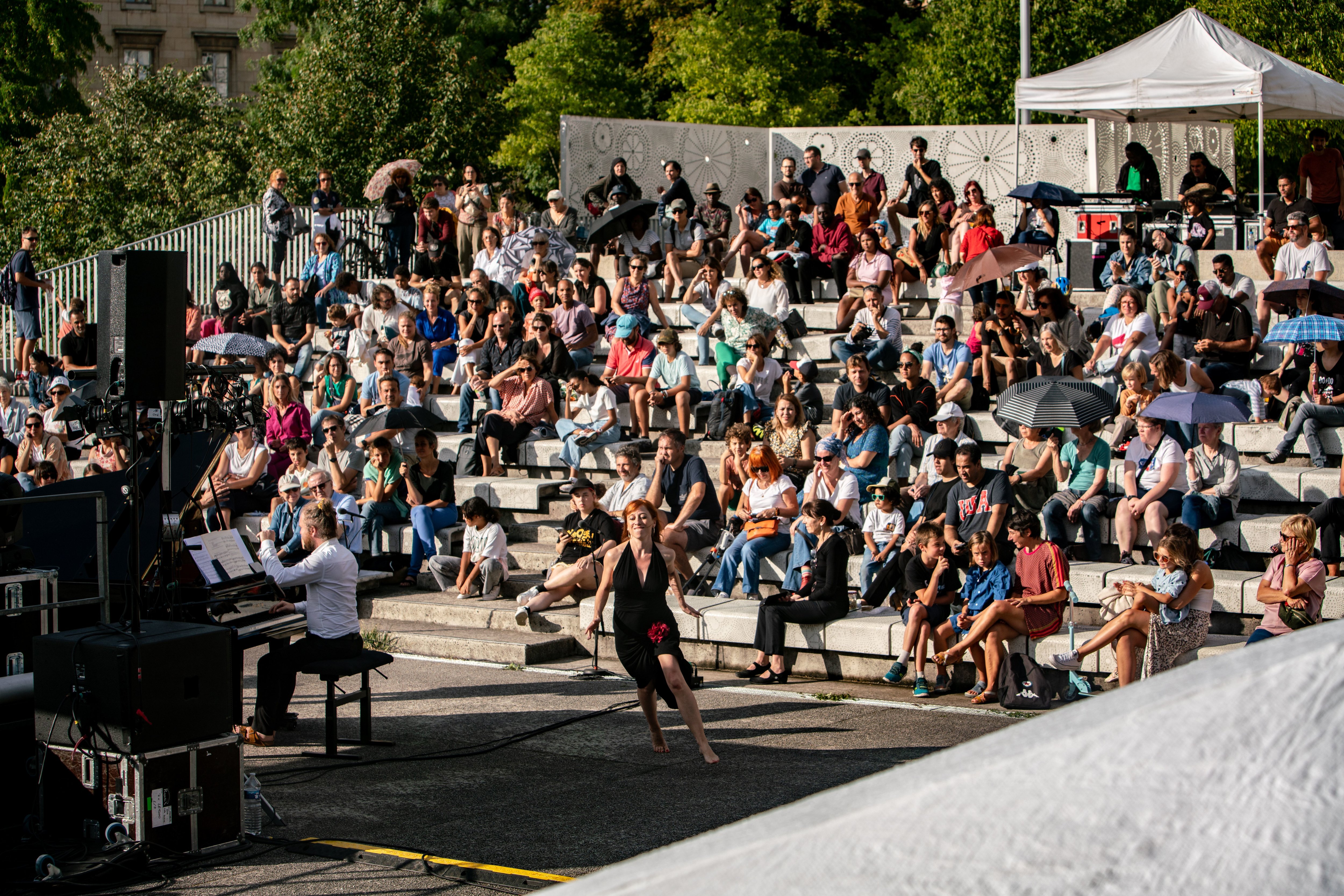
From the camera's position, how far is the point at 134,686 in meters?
Result: 6.55

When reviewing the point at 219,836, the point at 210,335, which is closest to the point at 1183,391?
the point at 219,836

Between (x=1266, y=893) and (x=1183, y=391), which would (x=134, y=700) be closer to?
(x=1266, y=893)

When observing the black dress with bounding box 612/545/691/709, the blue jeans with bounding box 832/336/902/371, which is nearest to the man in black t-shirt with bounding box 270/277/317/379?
the blue jeans with bounding box 832/336/902/371

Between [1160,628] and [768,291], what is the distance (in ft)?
26.7

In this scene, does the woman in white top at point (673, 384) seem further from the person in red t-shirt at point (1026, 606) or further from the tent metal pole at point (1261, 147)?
the tent metal pole at point (1261, 147)

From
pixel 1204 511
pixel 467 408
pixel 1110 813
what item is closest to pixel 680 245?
pixel 467 408

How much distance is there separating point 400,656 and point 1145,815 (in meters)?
11.3

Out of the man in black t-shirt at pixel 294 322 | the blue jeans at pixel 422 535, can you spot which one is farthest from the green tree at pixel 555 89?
the blue jeans at pixel 422 535

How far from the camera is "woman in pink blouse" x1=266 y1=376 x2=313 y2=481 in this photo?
1581cm

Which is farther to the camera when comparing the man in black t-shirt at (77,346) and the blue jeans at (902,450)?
the man in black t-shirt at (77,346)

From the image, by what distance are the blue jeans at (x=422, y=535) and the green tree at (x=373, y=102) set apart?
58.1ft

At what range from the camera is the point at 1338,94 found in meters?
16.6

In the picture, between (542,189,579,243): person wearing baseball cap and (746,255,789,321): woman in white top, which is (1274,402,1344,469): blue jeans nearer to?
(746,255,789,321): woman in white top

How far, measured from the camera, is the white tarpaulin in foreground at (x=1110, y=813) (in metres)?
1.10
